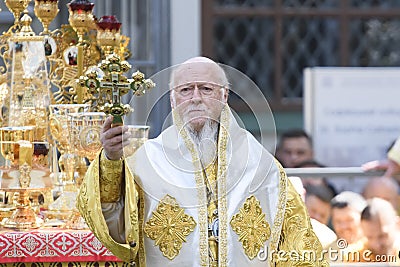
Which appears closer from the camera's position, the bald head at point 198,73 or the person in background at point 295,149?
the bald head at point 198,73

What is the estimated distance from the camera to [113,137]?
182 inches

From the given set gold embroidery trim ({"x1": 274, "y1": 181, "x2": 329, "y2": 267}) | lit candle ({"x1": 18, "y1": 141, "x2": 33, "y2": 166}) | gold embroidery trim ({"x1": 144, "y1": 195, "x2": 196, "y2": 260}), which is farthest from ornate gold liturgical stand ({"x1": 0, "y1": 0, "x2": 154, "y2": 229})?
gold embroidery trim ({"x1": 274, "y1": 181, "x2": 329, "y2": 267})

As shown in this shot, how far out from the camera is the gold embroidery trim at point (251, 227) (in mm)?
4961

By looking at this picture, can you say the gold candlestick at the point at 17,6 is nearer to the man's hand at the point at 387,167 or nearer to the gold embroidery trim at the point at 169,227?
the gold embroidery trim at the point at 169,227

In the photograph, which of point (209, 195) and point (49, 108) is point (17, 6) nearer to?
point (49, 108)

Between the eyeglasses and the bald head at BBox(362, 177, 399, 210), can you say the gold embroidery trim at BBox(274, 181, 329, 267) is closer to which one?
the eyeglasses

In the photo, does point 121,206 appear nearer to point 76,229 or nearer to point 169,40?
point 76,229

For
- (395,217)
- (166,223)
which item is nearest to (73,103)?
(166,223)

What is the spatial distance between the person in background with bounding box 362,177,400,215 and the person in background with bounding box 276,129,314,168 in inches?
33.5

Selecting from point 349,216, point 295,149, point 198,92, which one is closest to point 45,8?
point 198,92

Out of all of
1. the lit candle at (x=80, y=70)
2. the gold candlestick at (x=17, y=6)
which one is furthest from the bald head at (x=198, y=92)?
the gold candlestick at (x=17, y=6)

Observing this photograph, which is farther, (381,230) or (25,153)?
(381,230)

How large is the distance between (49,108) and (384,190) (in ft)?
5.70

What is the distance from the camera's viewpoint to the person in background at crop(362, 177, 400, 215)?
261 inches
